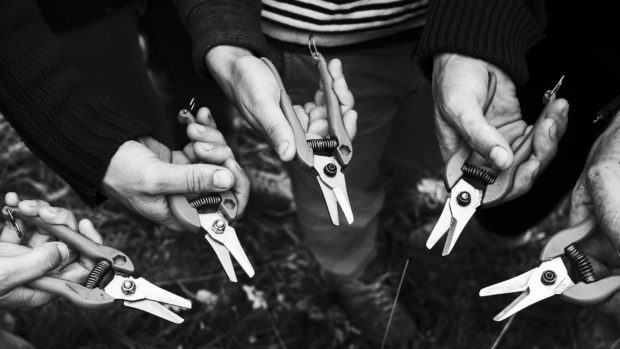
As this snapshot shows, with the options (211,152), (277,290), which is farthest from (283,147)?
(277,290)

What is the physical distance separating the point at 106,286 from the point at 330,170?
1.65 ft

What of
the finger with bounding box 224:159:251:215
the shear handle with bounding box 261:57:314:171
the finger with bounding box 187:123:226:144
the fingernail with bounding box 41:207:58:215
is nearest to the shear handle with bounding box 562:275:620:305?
the shear handle with bounding box 261:57:314:171

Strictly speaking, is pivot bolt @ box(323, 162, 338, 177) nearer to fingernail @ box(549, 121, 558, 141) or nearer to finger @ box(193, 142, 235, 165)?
finger @ box(193, 142, 235, 165)

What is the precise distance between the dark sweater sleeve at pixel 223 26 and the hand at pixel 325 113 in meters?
0.16

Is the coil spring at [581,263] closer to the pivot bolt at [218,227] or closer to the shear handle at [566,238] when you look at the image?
the shear handle at [566,238]

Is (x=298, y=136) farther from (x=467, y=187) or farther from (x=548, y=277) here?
(x=548, y=277)

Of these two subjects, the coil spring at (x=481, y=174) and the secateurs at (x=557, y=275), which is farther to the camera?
the coil spring at (x=481, y=174)

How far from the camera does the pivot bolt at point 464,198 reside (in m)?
1.26

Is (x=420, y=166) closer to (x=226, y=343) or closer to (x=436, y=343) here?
(x=436, y=343)

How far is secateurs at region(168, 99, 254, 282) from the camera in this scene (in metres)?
1.26

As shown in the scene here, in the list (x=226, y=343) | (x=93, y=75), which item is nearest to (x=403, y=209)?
(x=226, y=343)

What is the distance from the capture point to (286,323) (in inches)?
80.4

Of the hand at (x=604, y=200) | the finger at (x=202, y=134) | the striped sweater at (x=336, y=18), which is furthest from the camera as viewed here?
the striped sweater at (x=336, y=18)

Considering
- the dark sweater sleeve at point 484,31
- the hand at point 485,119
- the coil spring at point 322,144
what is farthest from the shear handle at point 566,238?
the coil spring at point 322,144
